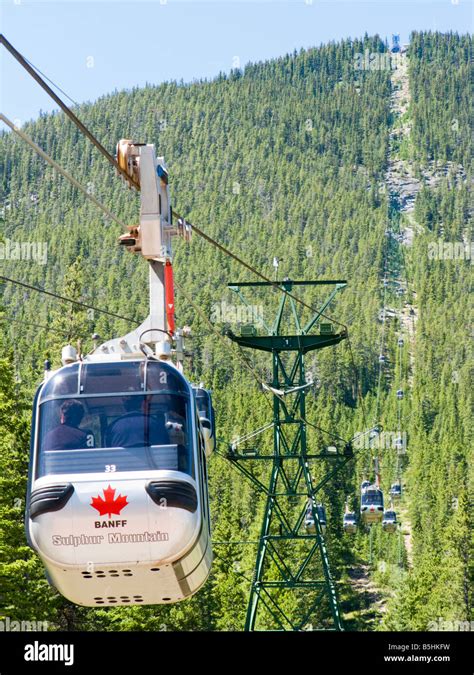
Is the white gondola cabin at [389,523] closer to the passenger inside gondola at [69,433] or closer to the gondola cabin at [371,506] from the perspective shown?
the gondola cabin at [371,506]

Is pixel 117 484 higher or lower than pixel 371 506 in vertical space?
higher

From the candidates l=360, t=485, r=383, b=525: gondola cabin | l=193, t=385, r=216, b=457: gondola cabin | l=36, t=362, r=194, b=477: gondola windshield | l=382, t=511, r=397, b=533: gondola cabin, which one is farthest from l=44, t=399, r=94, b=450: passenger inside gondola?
l=382, t=511, r=397, b=533: gondola cabin

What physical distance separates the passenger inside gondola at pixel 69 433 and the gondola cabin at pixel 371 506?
85.4 ft

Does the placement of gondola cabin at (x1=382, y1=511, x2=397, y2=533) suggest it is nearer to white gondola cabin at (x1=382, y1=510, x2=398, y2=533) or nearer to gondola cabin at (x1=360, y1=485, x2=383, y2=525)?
white gondola cabin at (x1=382, y1=510, x2=398, y2=533)

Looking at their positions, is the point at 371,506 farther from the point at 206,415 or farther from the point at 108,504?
the point at 108,504

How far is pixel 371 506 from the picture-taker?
42562 mm

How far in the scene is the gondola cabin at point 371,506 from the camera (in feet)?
137

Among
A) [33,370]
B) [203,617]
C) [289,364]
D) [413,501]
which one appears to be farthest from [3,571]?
[289,364]

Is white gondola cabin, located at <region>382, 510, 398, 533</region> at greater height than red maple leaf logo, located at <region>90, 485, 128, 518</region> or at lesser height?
lesser

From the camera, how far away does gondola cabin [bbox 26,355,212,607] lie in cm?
1571

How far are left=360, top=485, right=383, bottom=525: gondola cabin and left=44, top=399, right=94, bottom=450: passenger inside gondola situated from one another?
26.0 metres

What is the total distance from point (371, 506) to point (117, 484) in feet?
90.7

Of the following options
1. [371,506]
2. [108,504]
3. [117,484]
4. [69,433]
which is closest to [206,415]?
[69,433]
